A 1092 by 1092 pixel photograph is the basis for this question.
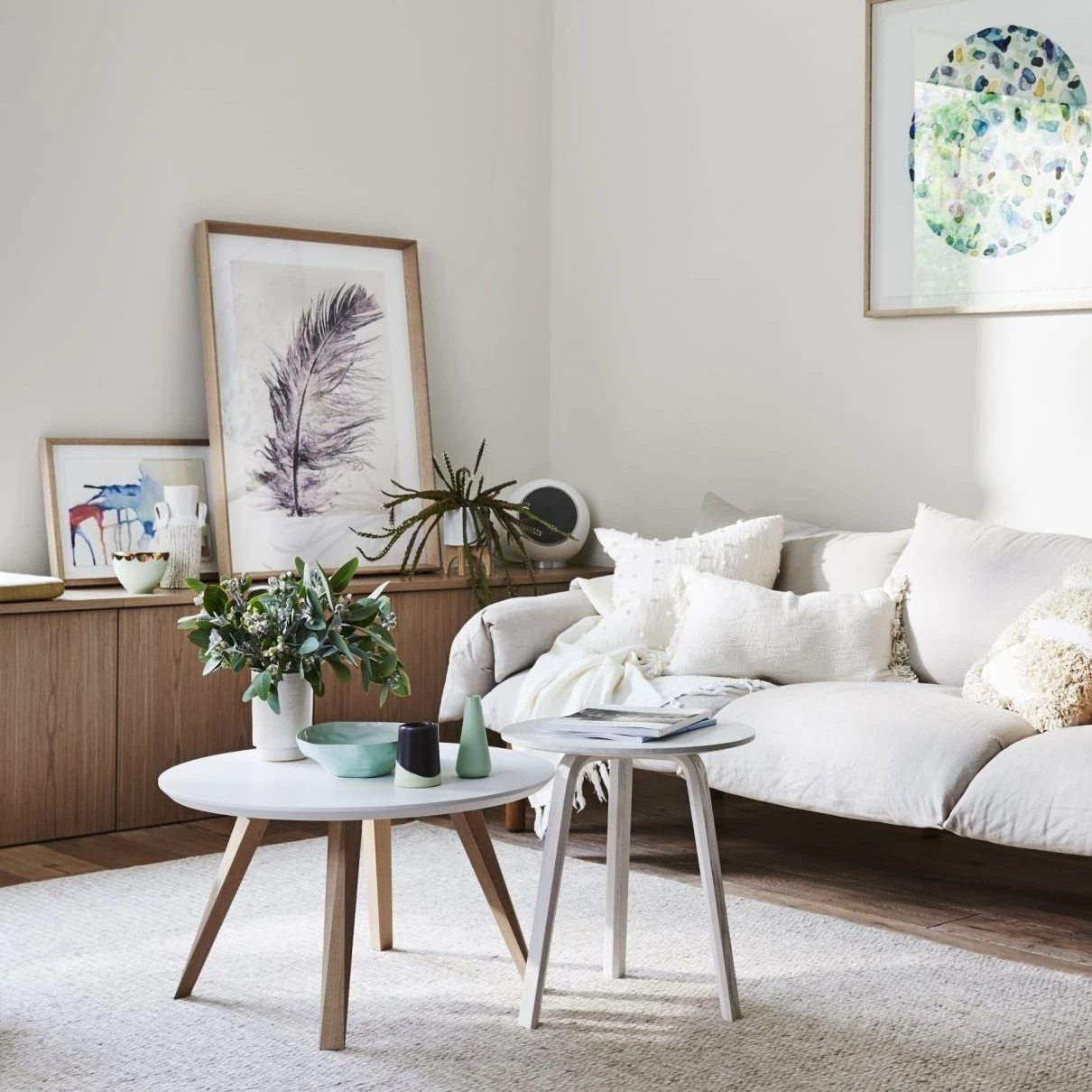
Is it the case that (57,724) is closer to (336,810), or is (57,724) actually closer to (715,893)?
(336,810)

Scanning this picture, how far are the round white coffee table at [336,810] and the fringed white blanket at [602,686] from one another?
0.79 meters

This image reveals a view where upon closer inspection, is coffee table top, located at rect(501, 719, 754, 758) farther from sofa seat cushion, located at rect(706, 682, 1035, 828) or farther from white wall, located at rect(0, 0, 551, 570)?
white wall, located at rect(0, 0, 551, 570)

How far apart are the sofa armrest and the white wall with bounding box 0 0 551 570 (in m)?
1.10

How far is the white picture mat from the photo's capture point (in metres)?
4.35

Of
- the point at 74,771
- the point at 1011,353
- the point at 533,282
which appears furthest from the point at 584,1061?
the point at 533,282

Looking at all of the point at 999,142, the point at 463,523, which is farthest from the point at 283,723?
the point at 999,142

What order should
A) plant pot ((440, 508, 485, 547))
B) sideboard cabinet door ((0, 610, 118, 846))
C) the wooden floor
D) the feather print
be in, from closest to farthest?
1. the wooden floor
2. sideboard cabinet door ((0, 610, 118, 846))
3. the feather print
4. plant pot ((440, 508, 485, 547))

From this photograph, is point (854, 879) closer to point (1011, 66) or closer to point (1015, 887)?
→ point (1015, 887)

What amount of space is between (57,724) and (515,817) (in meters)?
1.16

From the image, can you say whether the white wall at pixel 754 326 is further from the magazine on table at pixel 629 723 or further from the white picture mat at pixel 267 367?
the magazine on table at pixel 629 723

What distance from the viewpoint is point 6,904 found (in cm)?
317

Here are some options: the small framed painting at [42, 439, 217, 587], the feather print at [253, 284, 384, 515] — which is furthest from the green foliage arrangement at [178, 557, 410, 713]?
the feather print at [253, 284, 384, 515]

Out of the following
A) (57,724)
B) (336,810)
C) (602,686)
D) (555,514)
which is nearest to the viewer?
(336,810)

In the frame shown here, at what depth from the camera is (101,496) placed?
4.12 metres
